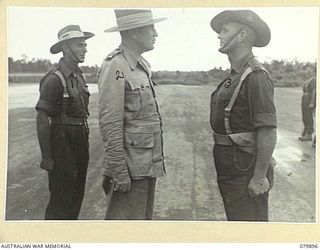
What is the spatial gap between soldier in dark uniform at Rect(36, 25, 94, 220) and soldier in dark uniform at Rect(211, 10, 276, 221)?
795 millimetres

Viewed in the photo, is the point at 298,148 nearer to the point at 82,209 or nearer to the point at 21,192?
the point at 82,209

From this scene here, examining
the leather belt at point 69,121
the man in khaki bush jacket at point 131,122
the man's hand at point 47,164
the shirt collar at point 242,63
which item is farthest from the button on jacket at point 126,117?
the shirt collar at point 242,63

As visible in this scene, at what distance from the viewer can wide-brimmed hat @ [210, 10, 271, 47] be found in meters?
3.13

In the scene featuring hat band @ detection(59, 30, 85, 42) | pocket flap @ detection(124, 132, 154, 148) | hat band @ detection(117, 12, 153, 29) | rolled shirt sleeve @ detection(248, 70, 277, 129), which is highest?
hat band @ detection(117, 12, 153, 29)

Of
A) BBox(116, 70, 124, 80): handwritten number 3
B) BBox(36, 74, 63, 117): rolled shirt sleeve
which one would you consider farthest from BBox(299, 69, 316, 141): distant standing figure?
BBox(36, 74, 63, 117): rolled shirt sleeve

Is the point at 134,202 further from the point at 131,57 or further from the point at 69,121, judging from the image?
the point at 131,57

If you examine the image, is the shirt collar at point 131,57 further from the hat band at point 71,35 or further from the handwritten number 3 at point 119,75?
the hat band at point 71,35

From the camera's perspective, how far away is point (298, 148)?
3145 millimetres

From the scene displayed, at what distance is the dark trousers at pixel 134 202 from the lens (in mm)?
3115

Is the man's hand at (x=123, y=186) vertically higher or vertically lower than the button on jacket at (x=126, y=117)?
lower

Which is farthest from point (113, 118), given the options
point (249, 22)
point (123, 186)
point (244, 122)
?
point (249, 22)

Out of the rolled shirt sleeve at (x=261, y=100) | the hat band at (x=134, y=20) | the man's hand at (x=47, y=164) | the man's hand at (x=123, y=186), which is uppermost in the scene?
the hat band at (x=134, y=20)

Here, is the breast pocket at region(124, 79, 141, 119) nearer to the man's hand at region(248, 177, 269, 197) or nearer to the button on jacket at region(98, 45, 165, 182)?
the button on jacket at region(98, 45, 165, 182)

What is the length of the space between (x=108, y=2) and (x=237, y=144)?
116cm
